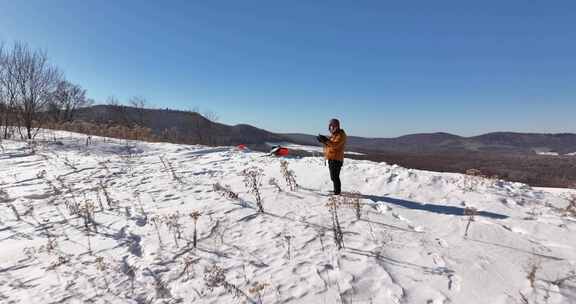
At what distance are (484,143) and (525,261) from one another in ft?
230

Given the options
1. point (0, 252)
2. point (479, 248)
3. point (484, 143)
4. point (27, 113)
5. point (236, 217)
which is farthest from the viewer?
point (484, 143)

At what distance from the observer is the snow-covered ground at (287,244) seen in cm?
283

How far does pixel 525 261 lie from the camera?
3199 millimetres

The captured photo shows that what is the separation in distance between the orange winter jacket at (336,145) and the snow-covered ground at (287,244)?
88 centimetres

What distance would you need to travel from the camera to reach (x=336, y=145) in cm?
575

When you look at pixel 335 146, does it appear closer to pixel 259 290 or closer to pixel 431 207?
pixel 431 207

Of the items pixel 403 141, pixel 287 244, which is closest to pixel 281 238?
pixel 287 244

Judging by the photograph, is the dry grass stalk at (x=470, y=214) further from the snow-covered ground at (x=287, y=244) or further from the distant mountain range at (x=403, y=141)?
the distant mountain range at (x=403, y=141)

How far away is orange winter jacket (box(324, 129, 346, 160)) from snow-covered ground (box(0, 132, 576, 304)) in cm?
88

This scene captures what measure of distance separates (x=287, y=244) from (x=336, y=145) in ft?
8.54

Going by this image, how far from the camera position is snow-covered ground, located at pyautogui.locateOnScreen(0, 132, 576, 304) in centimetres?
283

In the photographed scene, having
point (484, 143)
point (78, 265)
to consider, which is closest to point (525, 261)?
point (78, 265)

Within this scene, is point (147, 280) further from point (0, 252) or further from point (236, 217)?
point (0, 252)

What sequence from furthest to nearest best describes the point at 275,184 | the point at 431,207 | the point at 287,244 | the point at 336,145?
1. the point at 275,184
2. the point at 336,145
3. the point at 431,207
4. the point at 287,244
